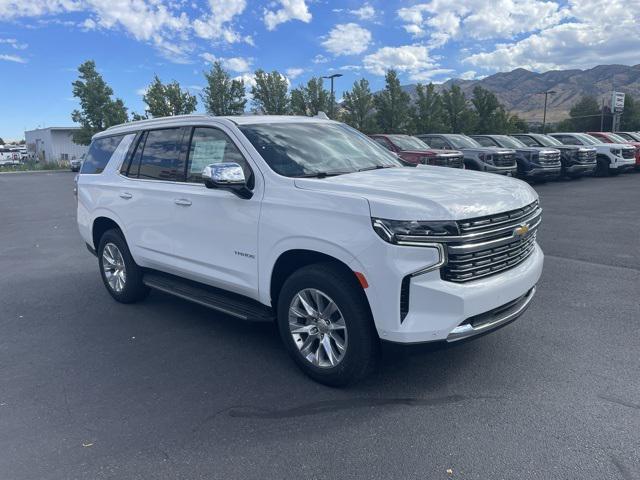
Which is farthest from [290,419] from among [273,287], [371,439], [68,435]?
[68,435]

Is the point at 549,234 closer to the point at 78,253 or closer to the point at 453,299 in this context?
the point at 453,299

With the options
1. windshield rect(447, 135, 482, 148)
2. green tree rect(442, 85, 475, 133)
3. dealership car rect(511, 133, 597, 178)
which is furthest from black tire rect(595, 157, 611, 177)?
green tree rect(442, 85, 475, 133)

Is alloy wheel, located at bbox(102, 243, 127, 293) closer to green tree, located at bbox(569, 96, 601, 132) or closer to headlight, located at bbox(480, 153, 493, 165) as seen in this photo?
headlight, located at bbox(480, 153, 493, 165)

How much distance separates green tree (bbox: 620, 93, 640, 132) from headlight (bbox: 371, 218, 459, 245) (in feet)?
216

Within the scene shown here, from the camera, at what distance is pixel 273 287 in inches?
162

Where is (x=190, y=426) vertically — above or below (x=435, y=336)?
below

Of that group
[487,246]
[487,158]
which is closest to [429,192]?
[487,246]

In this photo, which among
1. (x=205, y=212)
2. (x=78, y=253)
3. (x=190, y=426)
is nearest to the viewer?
(x=190, y=426)

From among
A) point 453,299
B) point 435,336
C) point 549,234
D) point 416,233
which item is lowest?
point 549,234

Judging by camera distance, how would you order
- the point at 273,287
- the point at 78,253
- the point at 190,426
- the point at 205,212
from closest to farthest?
the point at 190,426
the point at 273,287
the point at 205,212
the point at 78,253

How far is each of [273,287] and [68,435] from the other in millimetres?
1699

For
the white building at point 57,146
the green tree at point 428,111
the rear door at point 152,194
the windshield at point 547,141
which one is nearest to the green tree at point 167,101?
the green tree at point 428,111

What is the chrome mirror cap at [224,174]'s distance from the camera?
390 centimetres

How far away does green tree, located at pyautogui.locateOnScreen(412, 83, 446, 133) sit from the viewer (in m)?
35.5
